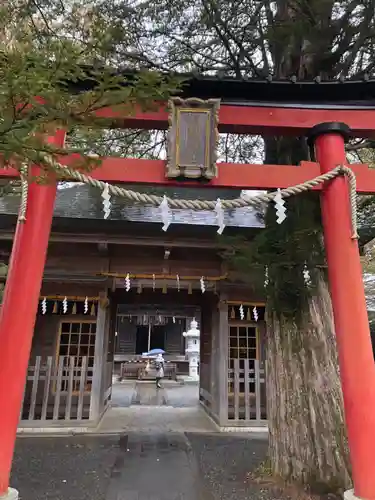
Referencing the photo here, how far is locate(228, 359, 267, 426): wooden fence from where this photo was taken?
26.2 ft

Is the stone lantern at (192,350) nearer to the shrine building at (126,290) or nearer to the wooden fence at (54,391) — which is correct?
the shrine building at (126,290)

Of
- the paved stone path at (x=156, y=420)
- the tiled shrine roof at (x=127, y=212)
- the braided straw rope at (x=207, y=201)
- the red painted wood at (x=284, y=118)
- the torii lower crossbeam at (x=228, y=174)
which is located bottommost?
the paved stone path at (x=156, y=420)

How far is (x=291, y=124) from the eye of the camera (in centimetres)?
404

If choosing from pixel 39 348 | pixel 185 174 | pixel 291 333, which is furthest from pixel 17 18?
pixel 39 348

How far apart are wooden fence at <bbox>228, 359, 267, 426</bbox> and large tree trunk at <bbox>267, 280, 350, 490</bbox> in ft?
10.8

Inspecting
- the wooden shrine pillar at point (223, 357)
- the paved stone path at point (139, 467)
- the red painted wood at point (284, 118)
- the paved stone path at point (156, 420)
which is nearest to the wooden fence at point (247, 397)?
the wooden shrine pillar at point (223, 357)

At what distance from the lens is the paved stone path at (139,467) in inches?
171

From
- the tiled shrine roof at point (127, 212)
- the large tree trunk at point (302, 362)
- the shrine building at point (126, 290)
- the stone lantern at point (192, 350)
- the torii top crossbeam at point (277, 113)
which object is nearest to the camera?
the torii top crossbeam at point (277, 113)

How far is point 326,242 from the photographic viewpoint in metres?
3.77

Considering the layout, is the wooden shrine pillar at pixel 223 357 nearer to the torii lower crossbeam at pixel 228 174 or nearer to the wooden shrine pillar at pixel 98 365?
the wooden shrine pillar at pixel 98 365

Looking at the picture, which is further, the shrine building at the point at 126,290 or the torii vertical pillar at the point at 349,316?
the shrine building at the point at 126,290

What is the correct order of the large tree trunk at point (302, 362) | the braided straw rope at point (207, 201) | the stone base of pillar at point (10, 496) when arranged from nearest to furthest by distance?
1. the stone base of pillar at point (10, 496)
2. the braided straw rope at point (207, 201)
3. the large tree trunk at point (302, 362)

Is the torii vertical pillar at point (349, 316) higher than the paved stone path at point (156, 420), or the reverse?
the torii vertical pillar at point (349, 316)

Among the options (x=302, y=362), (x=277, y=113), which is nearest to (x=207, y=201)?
(x=277, y=113)
